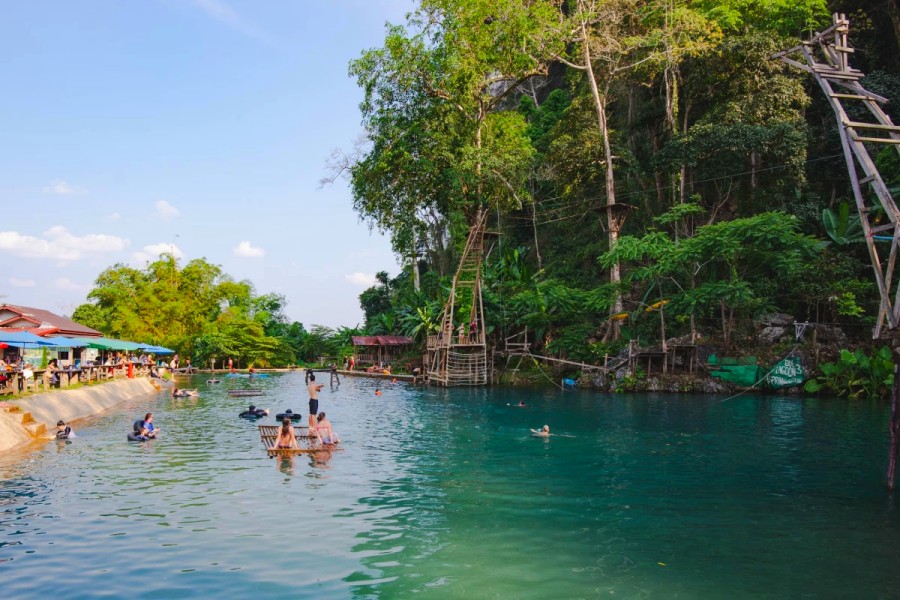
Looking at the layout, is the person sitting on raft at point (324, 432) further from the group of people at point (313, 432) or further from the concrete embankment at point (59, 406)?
the concrete embankment at point (59, 406)

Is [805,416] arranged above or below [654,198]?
below

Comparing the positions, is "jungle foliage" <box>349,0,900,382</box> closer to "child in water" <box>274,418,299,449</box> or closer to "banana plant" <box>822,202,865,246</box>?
"banana plant" <box>822,202,865,246</box>

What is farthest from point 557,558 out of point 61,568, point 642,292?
point 642,292

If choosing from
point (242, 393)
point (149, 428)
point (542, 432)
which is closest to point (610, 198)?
point (542, 432)

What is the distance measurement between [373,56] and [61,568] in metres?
37.8

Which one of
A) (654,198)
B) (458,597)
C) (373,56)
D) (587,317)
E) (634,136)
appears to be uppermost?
(373,56)

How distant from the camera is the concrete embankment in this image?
19359 millimetres

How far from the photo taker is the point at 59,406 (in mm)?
25297

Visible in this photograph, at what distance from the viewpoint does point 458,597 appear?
29.3ft

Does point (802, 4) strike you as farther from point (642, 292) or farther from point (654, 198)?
point (642, 292)

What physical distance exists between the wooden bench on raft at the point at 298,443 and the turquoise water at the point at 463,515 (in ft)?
1.43

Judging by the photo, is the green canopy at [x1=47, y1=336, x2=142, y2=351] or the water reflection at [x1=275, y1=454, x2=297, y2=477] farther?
the green canopy at [x1=47, y1=336, x2=142, y2=351]

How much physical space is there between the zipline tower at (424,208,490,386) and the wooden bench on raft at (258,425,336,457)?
2239 cm

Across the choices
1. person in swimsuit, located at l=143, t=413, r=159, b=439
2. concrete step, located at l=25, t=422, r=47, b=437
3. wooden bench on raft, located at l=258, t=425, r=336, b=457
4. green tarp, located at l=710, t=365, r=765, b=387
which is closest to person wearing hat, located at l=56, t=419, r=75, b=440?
concrete step, located at l=25, t=422, r=47, b=437
